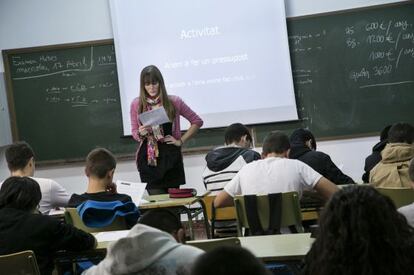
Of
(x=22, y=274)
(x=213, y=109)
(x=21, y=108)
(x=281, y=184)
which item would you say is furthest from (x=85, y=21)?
(x=22, y=274)

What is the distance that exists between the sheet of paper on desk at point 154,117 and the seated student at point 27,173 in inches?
43.6

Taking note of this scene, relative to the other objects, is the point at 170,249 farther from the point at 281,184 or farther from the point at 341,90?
the point at 341,90

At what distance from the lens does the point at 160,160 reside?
544 cm

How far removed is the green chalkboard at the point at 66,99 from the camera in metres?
7.16

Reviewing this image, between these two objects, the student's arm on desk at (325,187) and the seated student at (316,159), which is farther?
the seated student at (316,159)

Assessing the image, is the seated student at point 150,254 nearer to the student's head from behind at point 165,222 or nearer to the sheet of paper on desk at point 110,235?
the student's head from behind at point 165,222

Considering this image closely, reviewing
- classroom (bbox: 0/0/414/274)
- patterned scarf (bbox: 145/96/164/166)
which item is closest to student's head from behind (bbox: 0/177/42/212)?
patterned scarf (bbox: 145/96/164/166)

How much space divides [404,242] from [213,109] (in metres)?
5.25

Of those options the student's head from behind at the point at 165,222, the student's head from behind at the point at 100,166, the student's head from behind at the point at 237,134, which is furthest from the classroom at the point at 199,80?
the student's head from behind at the point at 165,222

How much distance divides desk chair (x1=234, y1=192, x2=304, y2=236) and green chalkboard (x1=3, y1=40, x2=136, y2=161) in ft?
11.6

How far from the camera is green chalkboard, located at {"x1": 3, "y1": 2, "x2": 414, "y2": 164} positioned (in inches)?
261

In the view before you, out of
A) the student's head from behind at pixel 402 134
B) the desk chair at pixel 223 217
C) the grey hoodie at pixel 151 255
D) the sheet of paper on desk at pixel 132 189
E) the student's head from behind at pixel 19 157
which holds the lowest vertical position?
the desk chair at pixel 223 217

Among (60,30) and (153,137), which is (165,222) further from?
(60,30)

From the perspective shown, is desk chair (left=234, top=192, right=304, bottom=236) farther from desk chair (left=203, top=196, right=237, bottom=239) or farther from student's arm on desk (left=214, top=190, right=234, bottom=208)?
desk chair (left=203, top=196, right=237, bottom=239)
